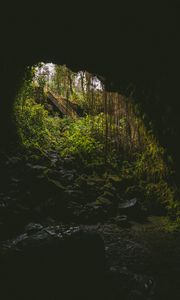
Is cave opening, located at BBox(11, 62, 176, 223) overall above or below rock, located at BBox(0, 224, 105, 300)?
above

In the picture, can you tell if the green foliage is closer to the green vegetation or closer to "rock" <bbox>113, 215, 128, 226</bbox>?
the green vegetation

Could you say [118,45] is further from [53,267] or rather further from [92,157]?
[92,157]

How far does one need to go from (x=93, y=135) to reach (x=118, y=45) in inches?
273

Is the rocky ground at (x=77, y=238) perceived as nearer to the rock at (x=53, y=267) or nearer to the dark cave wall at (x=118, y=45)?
the rock at (x=53, y=267)

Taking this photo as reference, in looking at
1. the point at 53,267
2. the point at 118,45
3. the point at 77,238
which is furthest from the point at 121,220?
the point at 118,45

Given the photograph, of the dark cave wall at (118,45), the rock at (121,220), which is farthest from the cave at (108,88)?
the rock at (121,220)

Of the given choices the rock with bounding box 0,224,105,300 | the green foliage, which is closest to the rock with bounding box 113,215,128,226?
the rock with bounding box 0,224,105,300

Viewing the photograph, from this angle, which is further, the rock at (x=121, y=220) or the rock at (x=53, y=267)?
the rock at (x=121, y=220)

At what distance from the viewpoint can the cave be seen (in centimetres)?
373

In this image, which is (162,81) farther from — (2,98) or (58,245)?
(2,98)

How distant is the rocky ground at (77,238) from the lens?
4461 millimetres

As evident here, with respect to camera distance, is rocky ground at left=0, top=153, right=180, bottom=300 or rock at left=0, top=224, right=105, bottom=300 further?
rocky ground at left=0, top=153, right=180, bottom=300

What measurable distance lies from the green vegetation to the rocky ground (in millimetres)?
425

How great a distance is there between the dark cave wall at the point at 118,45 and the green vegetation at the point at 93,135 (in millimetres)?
1971
